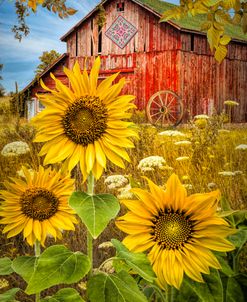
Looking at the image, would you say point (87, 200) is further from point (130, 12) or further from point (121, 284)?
point (130, 12)

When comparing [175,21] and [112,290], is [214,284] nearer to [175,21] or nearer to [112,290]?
[112,290]

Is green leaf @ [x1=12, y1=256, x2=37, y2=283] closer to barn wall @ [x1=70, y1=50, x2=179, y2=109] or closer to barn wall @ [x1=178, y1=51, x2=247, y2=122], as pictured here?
barn wall @ [x1=178, y1=51, x2=247, y2=122]

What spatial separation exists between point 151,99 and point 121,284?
13672 millimetres

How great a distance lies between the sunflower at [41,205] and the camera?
1.55m

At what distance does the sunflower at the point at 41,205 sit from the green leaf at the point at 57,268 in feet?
1.11

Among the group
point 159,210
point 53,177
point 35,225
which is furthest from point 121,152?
point 35,225

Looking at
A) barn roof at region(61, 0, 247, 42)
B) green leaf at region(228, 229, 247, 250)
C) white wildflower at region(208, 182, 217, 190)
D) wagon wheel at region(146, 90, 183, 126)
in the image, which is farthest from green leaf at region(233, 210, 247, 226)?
barn roof at region(61, 0, 247, 42)

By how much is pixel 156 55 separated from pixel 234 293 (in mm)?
14687

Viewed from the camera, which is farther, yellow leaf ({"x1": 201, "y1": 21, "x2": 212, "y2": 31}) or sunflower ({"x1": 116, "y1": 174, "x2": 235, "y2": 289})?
yellow leaf ({"x1": 201, "y1": 21, "x2": 212, "y2": 31})

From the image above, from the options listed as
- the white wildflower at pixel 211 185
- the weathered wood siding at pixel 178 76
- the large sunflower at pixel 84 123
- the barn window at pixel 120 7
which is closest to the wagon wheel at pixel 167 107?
the weathered wood siding at pixel 178 76

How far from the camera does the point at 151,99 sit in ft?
48.2

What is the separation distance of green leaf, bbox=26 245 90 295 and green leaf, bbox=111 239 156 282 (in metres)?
0.09

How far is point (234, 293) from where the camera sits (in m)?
1.39

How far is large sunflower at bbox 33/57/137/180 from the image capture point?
4.28 ft
